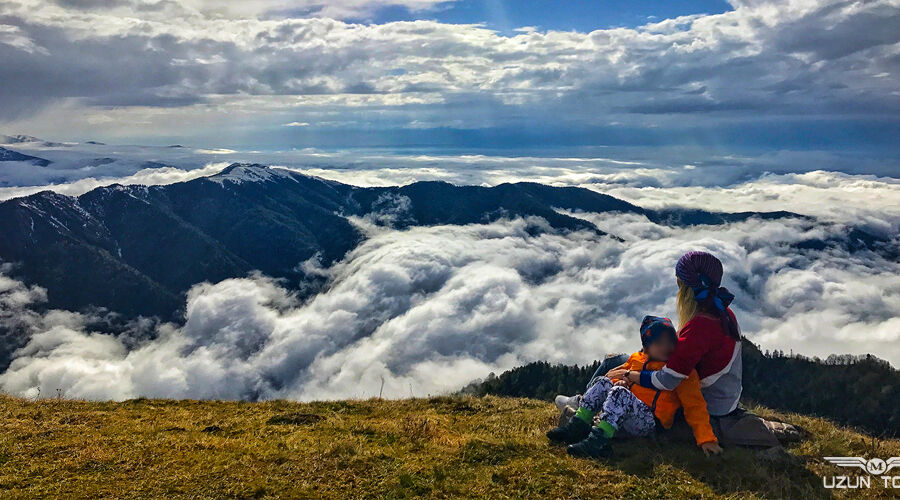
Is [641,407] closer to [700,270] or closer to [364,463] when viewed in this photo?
[700,270]

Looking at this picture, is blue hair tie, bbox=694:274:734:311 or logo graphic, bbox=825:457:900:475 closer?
blue hair tie, bbox=694:274:734:311

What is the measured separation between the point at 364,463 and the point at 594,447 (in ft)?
14.3

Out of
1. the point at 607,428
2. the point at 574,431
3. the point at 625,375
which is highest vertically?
the point at 625,375

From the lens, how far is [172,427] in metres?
12.0

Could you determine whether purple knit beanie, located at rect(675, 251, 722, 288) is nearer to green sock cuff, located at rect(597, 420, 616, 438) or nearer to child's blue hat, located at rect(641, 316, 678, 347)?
child's blue hat, located at rect(641, 316, 678, 347)

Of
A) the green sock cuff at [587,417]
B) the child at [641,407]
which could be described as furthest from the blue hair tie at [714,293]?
the green sock cuff at [587,417]

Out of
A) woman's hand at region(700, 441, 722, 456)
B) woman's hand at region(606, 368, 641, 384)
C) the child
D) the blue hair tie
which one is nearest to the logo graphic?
woman's hand at region(700, 441, 722, 456)

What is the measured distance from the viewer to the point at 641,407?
9.75 meters

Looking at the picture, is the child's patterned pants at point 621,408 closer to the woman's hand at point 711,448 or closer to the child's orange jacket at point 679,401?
the child's orange jacket at point 679,401

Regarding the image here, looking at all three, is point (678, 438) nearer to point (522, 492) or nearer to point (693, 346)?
point (693, 346)

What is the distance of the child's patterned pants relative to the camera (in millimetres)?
9656

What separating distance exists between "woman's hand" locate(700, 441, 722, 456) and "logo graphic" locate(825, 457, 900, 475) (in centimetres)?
228

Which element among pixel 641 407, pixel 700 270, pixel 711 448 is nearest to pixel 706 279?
pixel 700 270

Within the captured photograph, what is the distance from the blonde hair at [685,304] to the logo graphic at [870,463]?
12.2 ft
